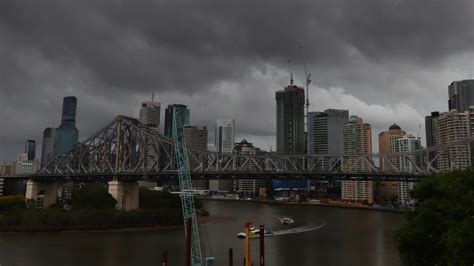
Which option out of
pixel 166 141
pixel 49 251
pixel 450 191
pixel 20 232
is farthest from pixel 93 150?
pixel 450 191

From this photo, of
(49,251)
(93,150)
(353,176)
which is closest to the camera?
(49,251)

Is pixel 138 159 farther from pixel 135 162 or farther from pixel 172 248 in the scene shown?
pixel 172 248

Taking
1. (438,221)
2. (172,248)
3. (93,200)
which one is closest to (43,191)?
(93,200)

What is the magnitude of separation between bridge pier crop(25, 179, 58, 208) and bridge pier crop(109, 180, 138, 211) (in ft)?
54.7

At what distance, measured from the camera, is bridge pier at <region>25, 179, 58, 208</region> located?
3492 inches

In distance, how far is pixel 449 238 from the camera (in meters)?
19.5

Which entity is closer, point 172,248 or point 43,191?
point 172,248

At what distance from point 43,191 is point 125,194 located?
24.4m

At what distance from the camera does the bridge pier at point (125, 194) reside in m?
78.9

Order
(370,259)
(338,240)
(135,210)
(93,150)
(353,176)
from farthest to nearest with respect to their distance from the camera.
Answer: (93,150) < (353,176) < (135,210) < (338,240) < (370,259)

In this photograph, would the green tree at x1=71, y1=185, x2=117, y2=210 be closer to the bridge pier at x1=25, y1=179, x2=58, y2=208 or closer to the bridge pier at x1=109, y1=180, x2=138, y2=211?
the bridge pier at x1=109, y1=180, x2=138, y2=211

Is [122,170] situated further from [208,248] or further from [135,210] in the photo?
[208,248]

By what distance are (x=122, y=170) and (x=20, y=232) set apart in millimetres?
26860

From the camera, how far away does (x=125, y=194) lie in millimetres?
82000
